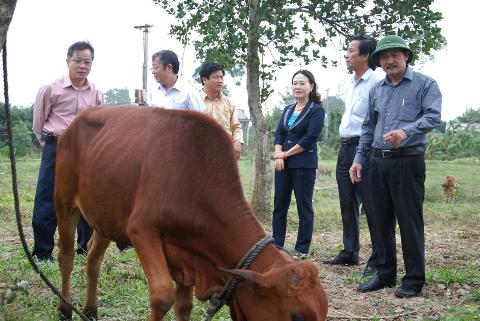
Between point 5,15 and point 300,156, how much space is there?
13.5ft

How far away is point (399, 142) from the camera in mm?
4730

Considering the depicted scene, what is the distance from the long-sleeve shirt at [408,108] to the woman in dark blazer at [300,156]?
1217 millimetres

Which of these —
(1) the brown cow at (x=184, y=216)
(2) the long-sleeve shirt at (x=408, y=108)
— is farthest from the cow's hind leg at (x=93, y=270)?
(2) the long-sleeve shirt at (x=408, y=108)

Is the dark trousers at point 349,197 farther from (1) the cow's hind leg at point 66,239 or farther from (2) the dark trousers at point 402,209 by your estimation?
(1) the cow's hind leg at point 66,239

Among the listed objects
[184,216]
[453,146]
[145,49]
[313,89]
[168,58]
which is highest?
[145,49]

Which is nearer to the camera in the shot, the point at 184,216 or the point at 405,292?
the point at 184,216

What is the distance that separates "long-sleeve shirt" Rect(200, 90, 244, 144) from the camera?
6.73 m

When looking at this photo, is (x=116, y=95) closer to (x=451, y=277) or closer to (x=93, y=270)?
(x=451, y=277)

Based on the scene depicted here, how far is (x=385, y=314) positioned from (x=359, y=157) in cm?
151

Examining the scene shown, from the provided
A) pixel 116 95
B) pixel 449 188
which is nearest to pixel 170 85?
pixel 449 188

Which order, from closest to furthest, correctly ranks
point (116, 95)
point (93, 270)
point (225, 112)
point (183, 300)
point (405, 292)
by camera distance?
1. point (183, 300)
2. point (93, 270)
3. point (405, 292)
4. point (225, 112)
5. point (116, 95)

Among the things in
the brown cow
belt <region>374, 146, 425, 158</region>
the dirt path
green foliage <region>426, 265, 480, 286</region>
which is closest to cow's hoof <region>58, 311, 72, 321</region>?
the brown cow

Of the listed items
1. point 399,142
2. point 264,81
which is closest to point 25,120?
point 264,81

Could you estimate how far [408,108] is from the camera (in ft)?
16.7
